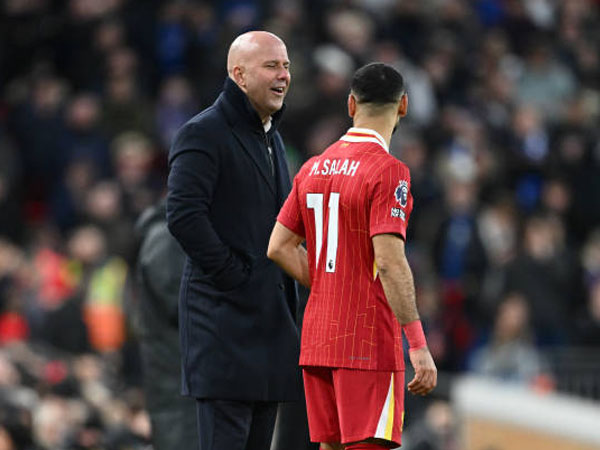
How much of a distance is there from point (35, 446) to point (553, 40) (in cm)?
1119

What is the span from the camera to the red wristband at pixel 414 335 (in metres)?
4.95

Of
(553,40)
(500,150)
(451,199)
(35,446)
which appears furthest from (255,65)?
(553,40)

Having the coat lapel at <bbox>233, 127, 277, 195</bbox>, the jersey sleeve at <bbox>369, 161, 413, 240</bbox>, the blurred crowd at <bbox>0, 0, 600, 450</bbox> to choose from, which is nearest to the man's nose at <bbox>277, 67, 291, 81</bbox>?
the coat lapel at <bbox>233, 127, 277, 195</bbox>

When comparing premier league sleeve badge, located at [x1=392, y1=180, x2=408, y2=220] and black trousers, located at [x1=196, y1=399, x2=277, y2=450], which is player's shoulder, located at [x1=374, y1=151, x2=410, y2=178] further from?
black trousers, located at [x1=196, y1=399, x2=277, y2=450]

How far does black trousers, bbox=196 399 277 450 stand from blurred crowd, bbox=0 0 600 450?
5.95 meters

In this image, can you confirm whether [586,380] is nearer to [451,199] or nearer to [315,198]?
[451,199]

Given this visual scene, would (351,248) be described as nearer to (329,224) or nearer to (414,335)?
(329,224)

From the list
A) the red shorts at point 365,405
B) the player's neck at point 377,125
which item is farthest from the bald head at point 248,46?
the red shorts at point 365,405

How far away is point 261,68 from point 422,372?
1354 mm

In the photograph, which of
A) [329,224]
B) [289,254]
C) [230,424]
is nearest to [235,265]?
[289,254]

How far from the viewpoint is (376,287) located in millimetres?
5113

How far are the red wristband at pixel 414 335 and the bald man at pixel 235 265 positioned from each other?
0.74 m

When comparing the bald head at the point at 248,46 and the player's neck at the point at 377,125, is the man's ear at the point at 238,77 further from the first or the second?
the player's neck at the point at 377,125

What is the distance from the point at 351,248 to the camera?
5.11 metres
